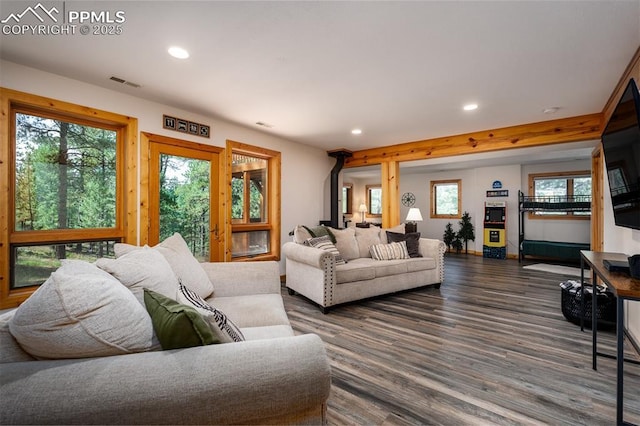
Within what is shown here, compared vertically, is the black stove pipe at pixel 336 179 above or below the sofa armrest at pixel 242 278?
above

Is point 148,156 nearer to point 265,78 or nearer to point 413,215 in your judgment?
point 265,78

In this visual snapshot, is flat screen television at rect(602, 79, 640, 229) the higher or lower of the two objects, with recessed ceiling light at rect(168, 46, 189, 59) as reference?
lower

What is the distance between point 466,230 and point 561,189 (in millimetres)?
2326

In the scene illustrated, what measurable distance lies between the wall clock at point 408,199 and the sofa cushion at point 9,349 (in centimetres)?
913

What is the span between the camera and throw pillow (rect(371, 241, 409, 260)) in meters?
4.25

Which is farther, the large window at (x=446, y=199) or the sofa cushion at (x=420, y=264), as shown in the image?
the large window at (x=446, y=199)

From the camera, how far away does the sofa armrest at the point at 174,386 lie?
2.48 feet

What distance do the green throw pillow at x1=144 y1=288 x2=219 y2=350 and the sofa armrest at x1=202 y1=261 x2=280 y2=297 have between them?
3.99 ft

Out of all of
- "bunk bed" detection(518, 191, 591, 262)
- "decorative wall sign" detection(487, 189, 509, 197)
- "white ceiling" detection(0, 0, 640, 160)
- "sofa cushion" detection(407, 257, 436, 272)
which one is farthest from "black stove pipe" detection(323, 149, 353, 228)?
"bunk bed" detection(518, 191, 591, 262)

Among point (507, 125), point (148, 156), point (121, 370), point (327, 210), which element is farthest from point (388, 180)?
point (121, 370)

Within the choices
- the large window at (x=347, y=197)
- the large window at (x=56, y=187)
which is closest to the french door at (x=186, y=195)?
the large window at (x=56, y=187)

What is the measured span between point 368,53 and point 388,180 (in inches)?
133

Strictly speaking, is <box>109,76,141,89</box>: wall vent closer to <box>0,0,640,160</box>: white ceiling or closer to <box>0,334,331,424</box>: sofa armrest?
<box>0,0,640,160</box>: white ceiling

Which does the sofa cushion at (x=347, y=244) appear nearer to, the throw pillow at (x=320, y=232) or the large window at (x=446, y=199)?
the throw pillow at (x=320, y=232)
